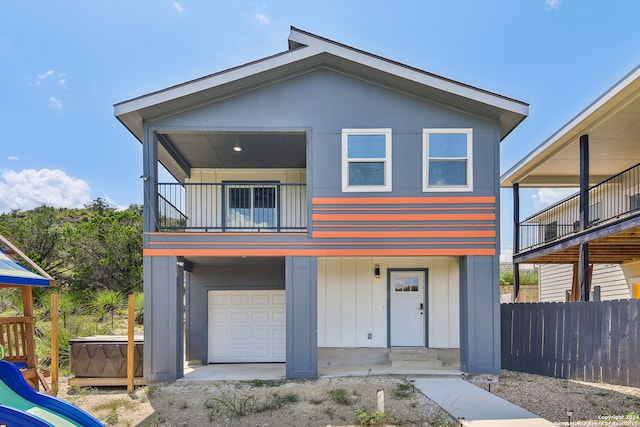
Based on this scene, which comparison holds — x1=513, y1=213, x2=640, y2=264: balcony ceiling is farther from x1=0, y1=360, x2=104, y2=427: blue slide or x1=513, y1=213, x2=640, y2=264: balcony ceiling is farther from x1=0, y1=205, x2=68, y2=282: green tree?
x1=0, y1=205, x2=68, y2=282: green tree

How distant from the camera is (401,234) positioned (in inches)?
355

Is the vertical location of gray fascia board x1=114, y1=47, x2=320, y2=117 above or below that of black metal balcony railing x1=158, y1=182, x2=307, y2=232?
above

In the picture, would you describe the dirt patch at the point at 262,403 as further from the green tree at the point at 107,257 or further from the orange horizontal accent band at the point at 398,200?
the green tree at the point at 107,257

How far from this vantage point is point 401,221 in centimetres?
903

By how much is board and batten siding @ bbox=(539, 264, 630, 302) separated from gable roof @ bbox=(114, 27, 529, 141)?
29.2ft

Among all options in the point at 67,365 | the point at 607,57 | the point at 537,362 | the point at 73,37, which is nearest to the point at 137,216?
the point at 73,37

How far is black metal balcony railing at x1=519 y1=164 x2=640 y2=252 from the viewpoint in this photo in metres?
13.2

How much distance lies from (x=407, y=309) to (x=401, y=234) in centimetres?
254

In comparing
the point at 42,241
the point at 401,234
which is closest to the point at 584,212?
the point at 401,234

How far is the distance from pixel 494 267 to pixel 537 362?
276 cm

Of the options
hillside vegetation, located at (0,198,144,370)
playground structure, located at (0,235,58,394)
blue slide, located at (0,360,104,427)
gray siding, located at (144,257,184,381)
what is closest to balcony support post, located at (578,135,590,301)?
gray siding, located at (144,257,184,381)

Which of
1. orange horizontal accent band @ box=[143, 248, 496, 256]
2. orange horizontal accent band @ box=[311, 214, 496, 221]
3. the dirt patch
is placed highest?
orange horizontal accent band @ box=[311, 214, 496, 221]

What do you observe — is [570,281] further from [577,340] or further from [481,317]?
[481,317]

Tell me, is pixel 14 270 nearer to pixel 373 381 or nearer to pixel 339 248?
pixel 339 248
